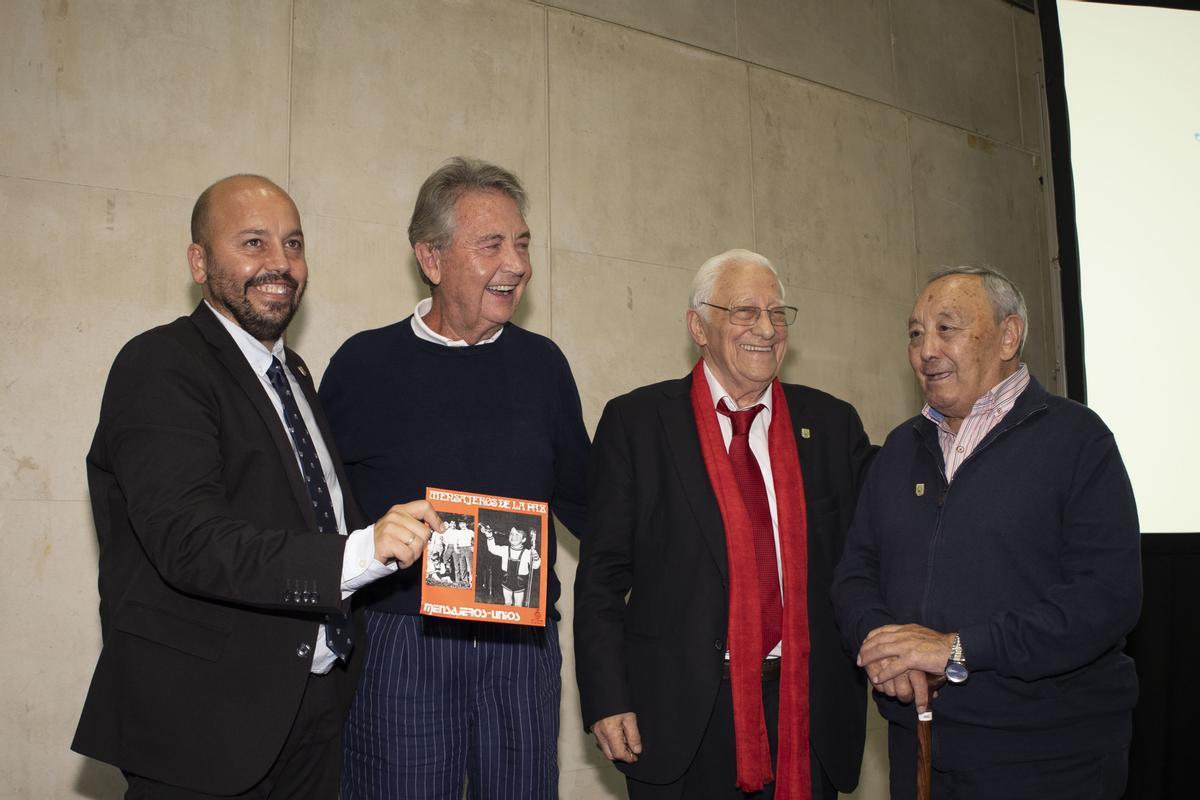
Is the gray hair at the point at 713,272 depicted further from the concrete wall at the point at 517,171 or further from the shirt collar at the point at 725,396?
the concrete wall at the point at 517,171

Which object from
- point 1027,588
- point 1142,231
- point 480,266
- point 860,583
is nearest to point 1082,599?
point 1027,588

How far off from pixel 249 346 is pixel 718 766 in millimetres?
1538

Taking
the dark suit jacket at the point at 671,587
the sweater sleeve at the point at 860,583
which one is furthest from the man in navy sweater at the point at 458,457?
the sweater sleeve at the point at 860,583

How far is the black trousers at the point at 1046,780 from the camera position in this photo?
226 cm

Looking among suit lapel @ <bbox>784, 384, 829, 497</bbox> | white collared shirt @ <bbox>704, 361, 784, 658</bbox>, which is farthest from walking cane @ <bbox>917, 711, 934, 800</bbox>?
suit lapel @ <bbox>784, 384, 829, 497</bbox>

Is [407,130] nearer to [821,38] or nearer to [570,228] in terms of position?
[570,228]

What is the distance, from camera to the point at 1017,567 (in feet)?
7.71

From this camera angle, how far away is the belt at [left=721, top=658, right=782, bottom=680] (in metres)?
2.60

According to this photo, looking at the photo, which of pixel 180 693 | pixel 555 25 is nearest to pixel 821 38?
pixel 555 25

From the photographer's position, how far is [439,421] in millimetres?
2662

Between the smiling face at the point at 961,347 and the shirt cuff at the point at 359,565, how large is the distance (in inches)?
57.6

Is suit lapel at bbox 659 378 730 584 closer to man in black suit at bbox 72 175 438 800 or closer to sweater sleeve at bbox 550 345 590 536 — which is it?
sweater sleeve at bbox 550 345 590 536

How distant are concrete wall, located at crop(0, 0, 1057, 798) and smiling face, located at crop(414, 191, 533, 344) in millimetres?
1383

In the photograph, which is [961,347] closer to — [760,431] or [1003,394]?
[1003,394]
